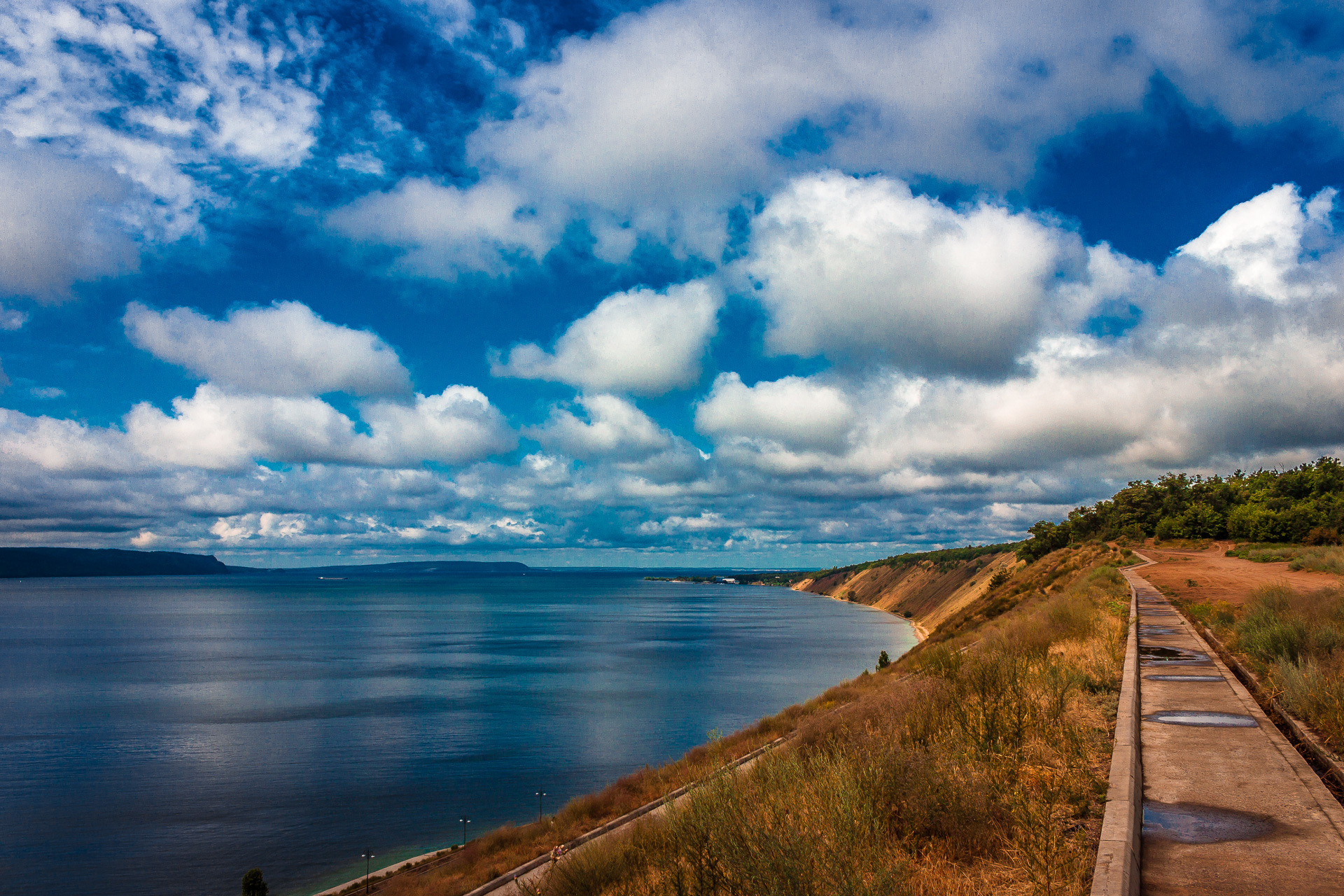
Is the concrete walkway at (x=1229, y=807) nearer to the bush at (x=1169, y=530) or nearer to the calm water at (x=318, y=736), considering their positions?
the calm water at (x=318, y=736)

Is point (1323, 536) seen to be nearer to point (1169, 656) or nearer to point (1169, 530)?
point (1169, 530)

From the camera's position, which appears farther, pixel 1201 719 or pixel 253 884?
pixel 253 884

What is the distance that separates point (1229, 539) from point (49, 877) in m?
95.3

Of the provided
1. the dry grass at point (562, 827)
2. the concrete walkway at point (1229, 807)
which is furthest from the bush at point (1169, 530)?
the concrete walkway at point (1229, 807)

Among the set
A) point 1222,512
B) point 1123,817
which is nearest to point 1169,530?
point 1222,512

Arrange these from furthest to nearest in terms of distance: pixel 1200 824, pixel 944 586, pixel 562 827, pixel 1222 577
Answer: pixel 944 586
pixel 1222 577
pixel 562 827
pixel 1200 824

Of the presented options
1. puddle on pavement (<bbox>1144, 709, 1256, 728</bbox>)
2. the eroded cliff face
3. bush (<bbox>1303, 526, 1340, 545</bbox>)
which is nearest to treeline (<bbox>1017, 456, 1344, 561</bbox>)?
bush (<bbox>1303, 526, 1340, 545</bbox>)

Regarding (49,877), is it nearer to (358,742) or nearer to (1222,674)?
(358,742)

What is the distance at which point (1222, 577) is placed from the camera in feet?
134

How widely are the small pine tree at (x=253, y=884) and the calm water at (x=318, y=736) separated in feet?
12.8

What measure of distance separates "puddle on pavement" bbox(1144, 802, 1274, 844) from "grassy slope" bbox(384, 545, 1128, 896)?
501mm

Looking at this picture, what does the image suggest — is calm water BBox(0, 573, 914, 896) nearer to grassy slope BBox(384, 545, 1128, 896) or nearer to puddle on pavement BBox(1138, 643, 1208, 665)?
grassy slope BBox(384, 545, 1128, 896)

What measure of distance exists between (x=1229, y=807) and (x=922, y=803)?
305cm

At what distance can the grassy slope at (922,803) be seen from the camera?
6051mm
